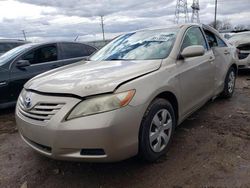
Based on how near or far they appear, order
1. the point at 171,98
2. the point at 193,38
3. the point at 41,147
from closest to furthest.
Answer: the point at 41,147 → the point at 171,98 → the point at 193,38

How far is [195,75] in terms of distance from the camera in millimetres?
3705

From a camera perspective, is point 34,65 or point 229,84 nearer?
point 229,84

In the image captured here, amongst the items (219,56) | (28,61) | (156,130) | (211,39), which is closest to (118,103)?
(156,130)

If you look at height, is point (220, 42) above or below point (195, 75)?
above

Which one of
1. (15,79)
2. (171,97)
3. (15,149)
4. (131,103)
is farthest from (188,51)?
(15,79)

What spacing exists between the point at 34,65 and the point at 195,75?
3.40 m

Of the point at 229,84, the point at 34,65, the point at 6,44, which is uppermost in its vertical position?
the point at 6,44

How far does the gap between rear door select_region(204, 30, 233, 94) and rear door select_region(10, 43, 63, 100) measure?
10.5 ft

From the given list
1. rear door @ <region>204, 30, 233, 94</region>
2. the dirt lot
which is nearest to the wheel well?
the dirt lot

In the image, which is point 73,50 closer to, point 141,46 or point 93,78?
point 141,46

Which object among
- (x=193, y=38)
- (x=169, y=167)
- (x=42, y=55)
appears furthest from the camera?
(x=42, y=55)

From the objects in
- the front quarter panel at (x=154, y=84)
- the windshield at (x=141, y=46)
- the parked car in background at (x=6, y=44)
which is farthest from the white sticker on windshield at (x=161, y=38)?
the parked car in background at (x=6, y=44)

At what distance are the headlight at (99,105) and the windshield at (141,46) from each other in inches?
41.3

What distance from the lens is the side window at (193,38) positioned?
12.4 ft
